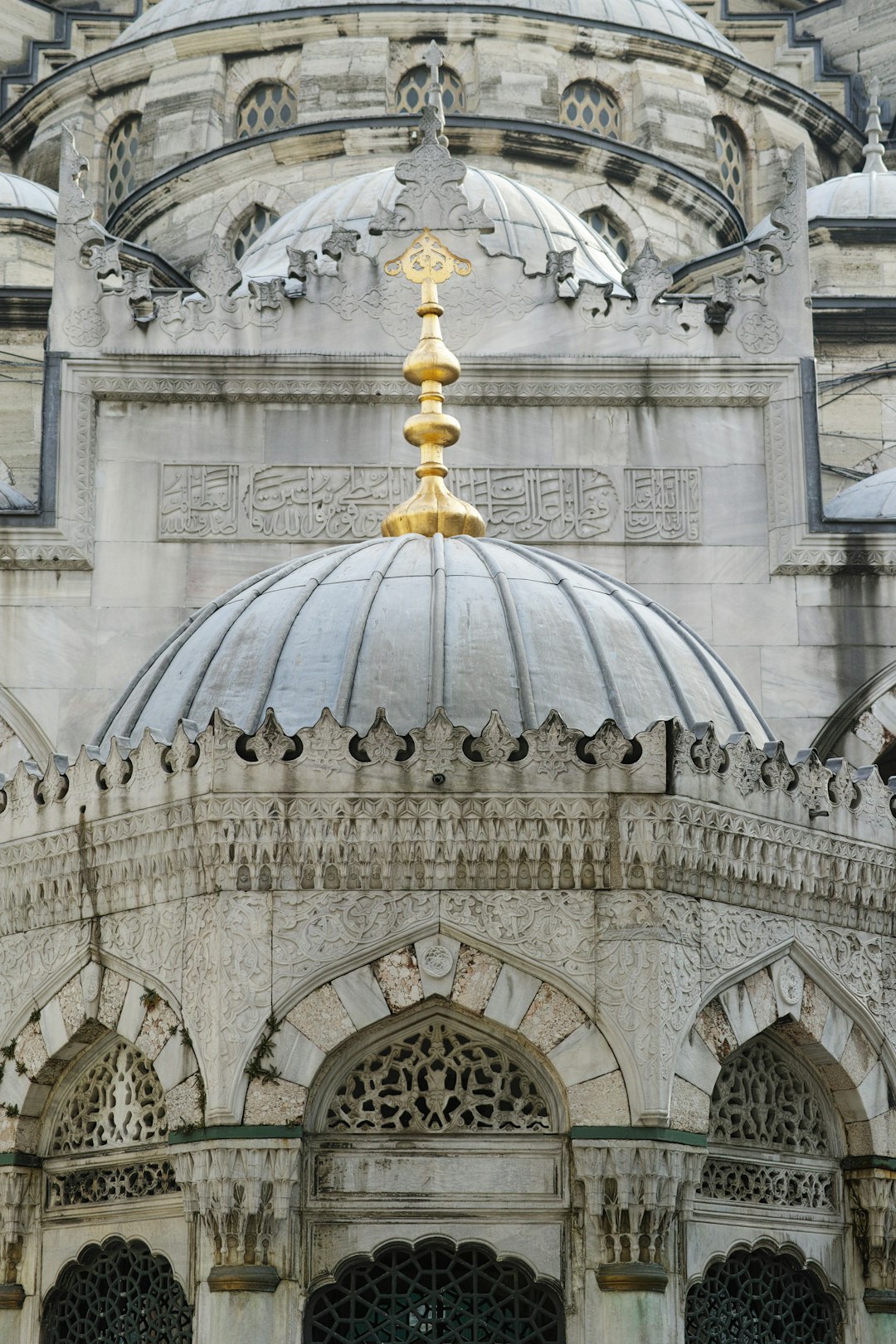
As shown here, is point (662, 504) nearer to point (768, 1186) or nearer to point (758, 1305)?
point (768, 1186)

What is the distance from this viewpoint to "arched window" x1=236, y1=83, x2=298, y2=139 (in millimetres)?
28688

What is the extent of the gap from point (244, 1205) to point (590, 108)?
75.3ft

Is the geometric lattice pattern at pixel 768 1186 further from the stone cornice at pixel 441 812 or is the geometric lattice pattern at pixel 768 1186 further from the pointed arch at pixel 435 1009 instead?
the stone cornice at pixel 441 812

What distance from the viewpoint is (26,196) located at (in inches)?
1053

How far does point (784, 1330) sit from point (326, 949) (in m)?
2.10

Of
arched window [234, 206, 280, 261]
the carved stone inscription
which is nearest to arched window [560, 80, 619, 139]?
arched window [234, 206, 280, 261]

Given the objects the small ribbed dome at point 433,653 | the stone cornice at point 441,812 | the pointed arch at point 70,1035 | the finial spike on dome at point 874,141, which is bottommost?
the pointed arch at point 70,1035

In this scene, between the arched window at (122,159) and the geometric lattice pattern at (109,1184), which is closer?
the geometric lattice pattern at (109,1184)

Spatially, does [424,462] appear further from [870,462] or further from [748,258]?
[870,462]

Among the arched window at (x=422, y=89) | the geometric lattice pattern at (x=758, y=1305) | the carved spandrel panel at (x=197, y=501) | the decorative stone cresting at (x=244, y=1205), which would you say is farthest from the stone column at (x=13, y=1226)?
the arched window at (x=422, y=89)

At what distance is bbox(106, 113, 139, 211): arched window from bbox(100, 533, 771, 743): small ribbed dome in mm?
20542

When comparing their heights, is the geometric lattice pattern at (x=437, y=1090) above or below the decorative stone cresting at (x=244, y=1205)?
above

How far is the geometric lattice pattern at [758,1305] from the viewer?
26.3 ft

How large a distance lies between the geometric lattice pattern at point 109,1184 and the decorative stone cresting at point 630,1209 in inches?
56.1
